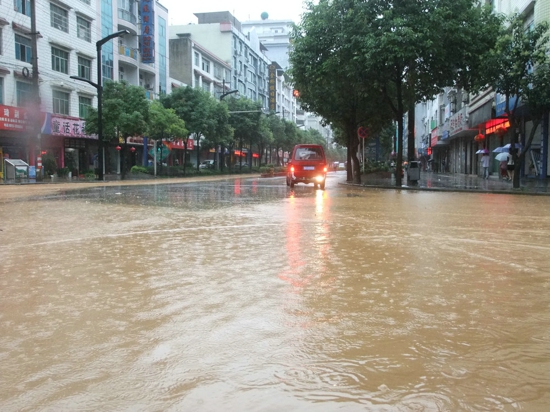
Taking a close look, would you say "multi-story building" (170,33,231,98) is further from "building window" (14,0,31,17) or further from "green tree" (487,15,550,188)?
"green tree" (487,15,550,188)

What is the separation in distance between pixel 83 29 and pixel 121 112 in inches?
384

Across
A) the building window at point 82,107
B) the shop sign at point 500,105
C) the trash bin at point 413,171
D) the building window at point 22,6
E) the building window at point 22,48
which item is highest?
the building window at point 22,6

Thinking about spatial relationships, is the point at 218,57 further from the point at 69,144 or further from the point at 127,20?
the point at 69,144

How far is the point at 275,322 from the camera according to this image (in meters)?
3.84

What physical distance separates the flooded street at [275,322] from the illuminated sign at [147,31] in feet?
137

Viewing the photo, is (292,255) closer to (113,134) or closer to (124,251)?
(124,251)

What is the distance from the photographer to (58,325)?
12.4 feet

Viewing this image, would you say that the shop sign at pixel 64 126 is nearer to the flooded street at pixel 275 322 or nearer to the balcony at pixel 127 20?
the balcony at pixel 127 20

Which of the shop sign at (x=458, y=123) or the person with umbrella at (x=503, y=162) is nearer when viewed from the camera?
the person with umbrella at (x=503, y=162)

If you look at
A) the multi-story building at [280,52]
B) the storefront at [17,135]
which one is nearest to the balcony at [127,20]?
the storefront at [17,135]

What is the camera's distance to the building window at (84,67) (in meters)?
39.3

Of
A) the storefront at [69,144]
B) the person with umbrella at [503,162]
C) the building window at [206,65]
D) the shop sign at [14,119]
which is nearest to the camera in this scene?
the person with umbrella at [503,162]

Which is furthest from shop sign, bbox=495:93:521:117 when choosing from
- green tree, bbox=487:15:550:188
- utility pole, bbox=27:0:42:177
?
utility pole, bbox=27:0:42:177

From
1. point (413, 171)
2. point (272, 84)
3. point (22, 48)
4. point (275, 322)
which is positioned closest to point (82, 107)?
point (22, 48)
